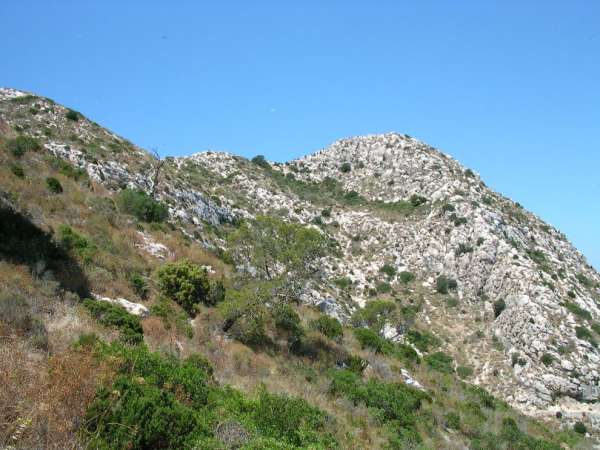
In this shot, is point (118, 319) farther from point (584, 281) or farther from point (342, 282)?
point (584, 281)

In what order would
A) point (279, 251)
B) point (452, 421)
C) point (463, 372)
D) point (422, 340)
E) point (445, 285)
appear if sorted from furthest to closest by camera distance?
point (445, 285) < point (422, 340) < point (463, 372) < point (279, 251) < point (452, 421)

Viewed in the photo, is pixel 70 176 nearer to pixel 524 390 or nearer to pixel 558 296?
pixel 524 390

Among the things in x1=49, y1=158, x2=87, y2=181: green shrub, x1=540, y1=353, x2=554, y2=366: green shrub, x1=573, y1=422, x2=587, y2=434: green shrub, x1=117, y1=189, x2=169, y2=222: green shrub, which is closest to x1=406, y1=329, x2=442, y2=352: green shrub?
x1=540, y1=353, x2=554, y2=366: green shrub

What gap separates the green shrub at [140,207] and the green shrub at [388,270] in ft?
99.0

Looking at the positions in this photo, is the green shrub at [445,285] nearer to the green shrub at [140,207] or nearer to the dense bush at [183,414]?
the green shrub at [140,207]

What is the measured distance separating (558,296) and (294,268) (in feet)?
121

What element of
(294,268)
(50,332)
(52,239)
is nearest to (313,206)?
(294,268)

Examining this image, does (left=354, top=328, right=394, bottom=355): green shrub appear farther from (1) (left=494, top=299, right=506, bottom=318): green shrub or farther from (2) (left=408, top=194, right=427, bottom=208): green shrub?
(2) (left=408, top=194, right=427, bottom=208): green shrub

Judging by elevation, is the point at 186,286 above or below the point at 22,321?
above

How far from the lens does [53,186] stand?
19.8m

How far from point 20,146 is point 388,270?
3799 cm

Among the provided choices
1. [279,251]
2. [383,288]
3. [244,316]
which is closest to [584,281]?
[383,288]

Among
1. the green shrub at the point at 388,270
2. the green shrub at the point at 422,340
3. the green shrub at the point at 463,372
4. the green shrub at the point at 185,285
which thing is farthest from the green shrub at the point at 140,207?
the green shrub at the point at 388,270

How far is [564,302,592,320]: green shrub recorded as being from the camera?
39.9 meters
